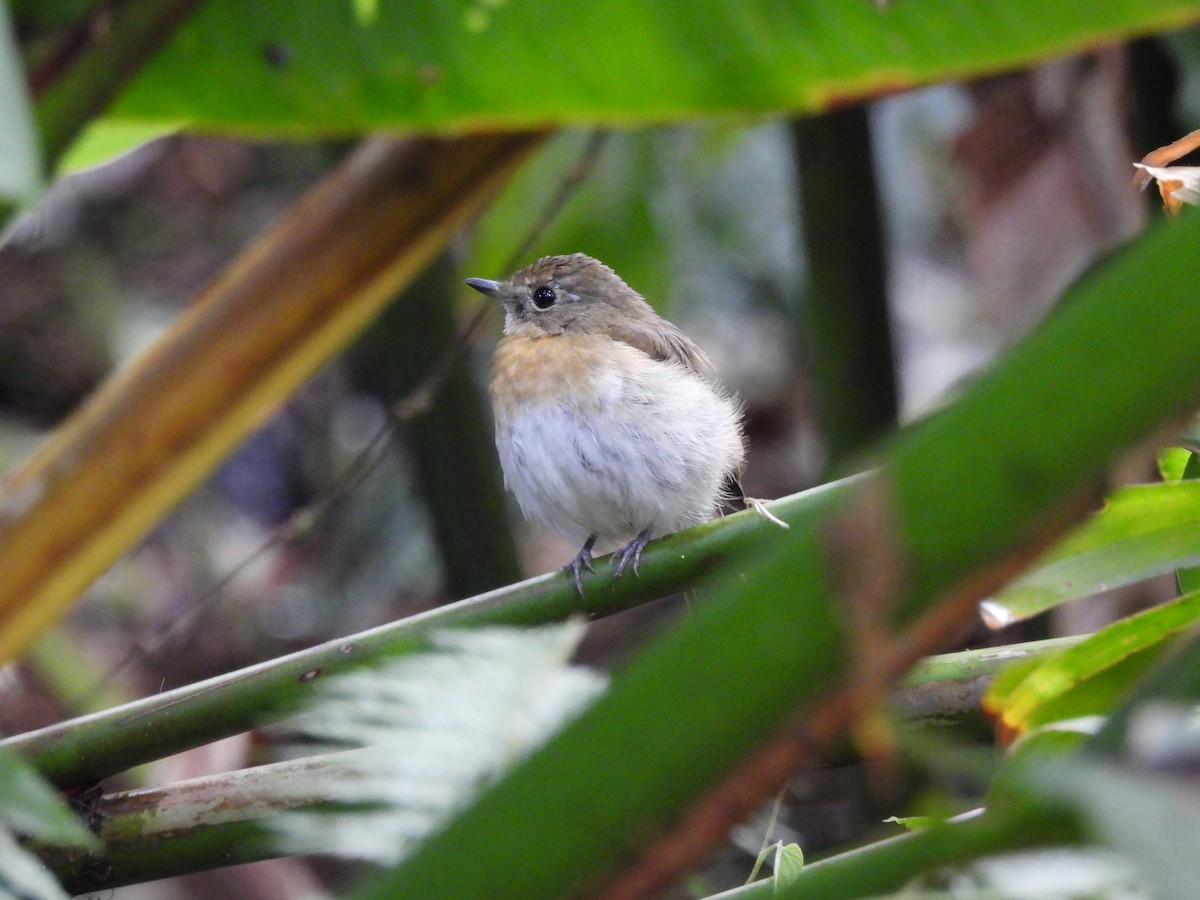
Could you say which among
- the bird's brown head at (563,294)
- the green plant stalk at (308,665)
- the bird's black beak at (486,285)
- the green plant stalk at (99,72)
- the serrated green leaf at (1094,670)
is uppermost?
the green plant stalk at (99,72)

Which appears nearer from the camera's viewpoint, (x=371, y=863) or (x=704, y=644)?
→ (x=704, y=644)

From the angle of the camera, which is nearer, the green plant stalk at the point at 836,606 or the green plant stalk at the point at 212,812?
the green plant stalk at the point at 836,606

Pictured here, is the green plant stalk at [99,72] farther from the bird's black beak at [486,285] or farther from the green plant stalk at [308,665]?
the bird's black beak at [486,285]

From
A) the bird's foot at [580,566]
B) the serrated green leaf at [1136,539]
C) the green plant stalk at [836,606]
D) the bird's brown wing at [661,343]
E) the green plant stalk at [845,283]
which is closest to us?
the green plant stalk at [836,606]

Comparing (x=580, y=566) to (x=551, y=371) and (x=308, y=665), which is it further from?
(x=551, y=371)

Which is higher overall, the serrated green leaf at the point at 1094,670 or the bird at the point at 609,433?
the bird at the point at 609,433

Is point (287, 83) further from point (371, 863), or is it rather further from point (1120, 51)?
point (1120, 51)

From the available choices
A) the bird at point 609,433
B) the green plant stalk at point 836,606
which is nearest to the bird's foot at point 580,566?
the bird at point 609,433

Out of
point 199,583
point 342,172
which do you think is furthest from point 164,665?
point 342,172

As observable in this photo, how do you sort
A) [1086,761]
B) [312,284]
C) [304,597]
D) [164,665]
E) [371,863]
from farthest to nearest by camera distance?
[304,597], [164,665], [312,284], [371,863], [1086,761]
